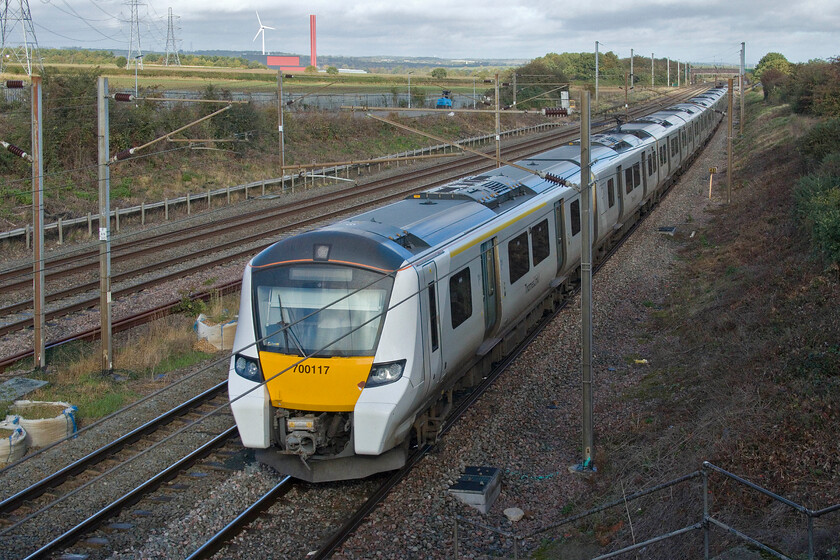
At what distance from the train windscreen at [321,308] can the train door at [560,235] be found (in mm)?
7043

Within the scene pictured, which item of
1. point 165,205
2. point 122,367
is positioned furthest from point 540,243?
point 165,205

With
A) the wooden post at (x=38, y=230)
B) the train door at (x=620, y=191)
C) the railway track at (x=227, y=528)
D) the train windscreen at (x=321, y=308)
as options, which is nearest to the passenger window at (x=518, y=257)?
the railway track at (x=227, y=528)

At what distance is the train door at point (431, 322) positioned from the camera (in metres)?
9.26

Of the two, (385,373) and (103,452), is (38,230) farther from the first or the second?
(385,373)

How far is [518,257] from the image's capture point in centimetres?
1295

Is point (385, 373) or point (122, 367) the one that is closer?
point (385, 373)

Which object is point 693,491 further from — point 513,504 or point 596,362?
point 596,362

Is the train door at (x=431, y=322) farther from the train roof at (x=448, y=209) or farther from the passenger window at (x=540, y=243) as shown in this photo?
the passenger window at (x=540, y=243)

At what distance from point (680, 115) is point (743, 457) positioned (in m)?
30.2

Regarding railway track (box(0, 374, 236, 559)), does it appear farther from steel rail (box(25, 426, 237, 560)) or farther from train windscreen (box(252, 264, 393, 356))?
train windscreen (box(252, 264, 393, 356))

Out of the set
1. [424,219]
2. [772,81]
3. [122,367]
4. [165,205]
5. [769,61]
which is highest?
[769,61]

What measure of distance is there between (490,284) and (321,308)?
364 centimetres

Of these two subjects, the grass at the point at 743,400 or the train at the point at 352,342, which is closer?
the grass at the point at 743,400

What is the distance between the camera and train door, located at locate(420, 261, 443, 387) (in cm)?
926
